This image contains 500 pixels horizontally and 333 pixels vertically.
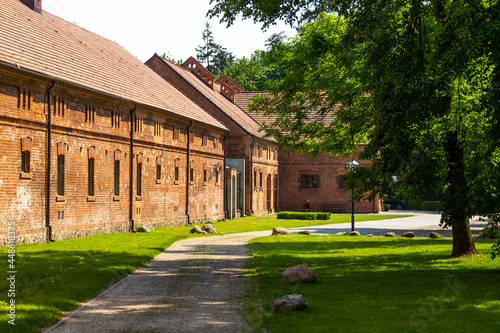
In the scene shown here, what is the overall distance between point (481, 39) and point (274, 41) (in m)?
11.9

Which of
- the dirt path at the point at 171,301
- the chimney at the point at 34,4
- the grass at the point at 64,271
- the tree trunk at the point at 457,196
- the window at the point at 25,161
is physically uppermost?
the chimney at the point at 34,4

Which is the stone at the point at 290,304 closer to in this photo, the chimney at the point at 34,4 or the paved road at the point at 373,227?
the paved road at the point at 373,227

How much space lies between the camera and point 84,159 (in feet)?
74.1

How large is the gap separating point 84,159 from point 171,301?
1380 cm

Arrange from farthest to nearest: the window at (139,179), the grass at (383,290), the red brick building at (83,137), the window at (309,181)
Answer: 1. the window at (309,181)
2. the window at (139,179)
3. the red brick building at (83,137)
4. the grass at (383,290)

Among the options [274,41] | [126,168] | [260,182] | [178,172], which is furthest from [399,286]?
[260,182]

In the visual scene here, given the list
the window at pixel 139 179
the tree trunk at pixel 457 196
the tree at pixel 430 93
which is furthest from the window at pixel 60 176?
the tree trunk at pixel 457 196

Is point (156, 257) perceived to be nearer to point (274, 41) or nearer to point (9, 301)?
point (9, 301)

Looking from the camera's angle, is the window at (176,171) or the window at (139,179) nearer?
the window at (139,179)

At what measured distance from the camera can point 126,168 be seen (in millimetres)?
26078

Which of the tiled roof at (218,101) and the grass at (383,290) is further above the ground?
the tiled roof at (218,101)

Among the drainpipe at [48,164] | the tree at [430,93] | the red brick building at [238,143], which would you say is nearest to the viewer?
the tree at [430,93]

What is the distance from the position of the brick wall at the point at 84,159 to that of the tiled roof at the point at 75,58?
521 mm

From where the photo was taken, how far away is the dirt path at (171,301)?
27.0ft
